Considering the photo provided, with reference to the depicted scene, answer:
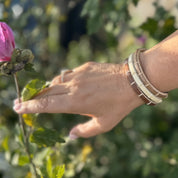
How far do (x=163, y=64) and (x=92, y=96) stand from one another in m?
0.28

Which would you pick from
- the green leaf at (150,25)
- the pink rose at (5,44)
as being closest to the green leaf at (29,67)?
the pink rose at (5,44)

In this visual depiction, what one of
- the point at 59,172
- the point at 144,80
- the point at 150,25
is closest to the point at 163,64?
the point at 144,80

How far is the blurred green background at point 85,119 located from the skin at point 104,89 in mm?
118

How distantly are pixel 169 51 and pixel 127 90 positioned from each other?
0.20 meters

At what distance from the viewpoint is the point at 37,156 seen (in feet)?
4.65

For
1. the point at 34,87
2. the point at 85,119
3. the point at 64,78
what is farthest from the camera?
the point at 85,119

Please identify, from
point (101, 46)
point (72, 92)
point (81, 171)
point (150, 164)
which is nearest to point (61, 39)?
point (101, 46)

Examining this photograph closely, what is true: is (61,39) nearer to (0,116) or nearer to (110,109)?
(0,116)

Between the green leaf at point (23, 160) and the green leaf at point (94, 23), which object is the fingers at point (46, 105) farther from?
the green leaf at point (94, 23)

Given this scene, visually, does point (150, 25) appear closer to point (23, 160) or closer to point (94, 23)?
point (94, 23)

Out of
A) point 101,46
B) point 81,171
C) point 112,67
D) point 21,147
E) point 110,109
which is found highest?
point 112,67

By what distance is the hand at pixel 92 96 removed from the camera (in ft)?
3.50

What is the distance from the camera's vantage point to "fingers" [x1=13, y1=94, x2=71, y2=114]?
105cm

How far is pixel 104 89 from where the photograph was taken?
110cm
